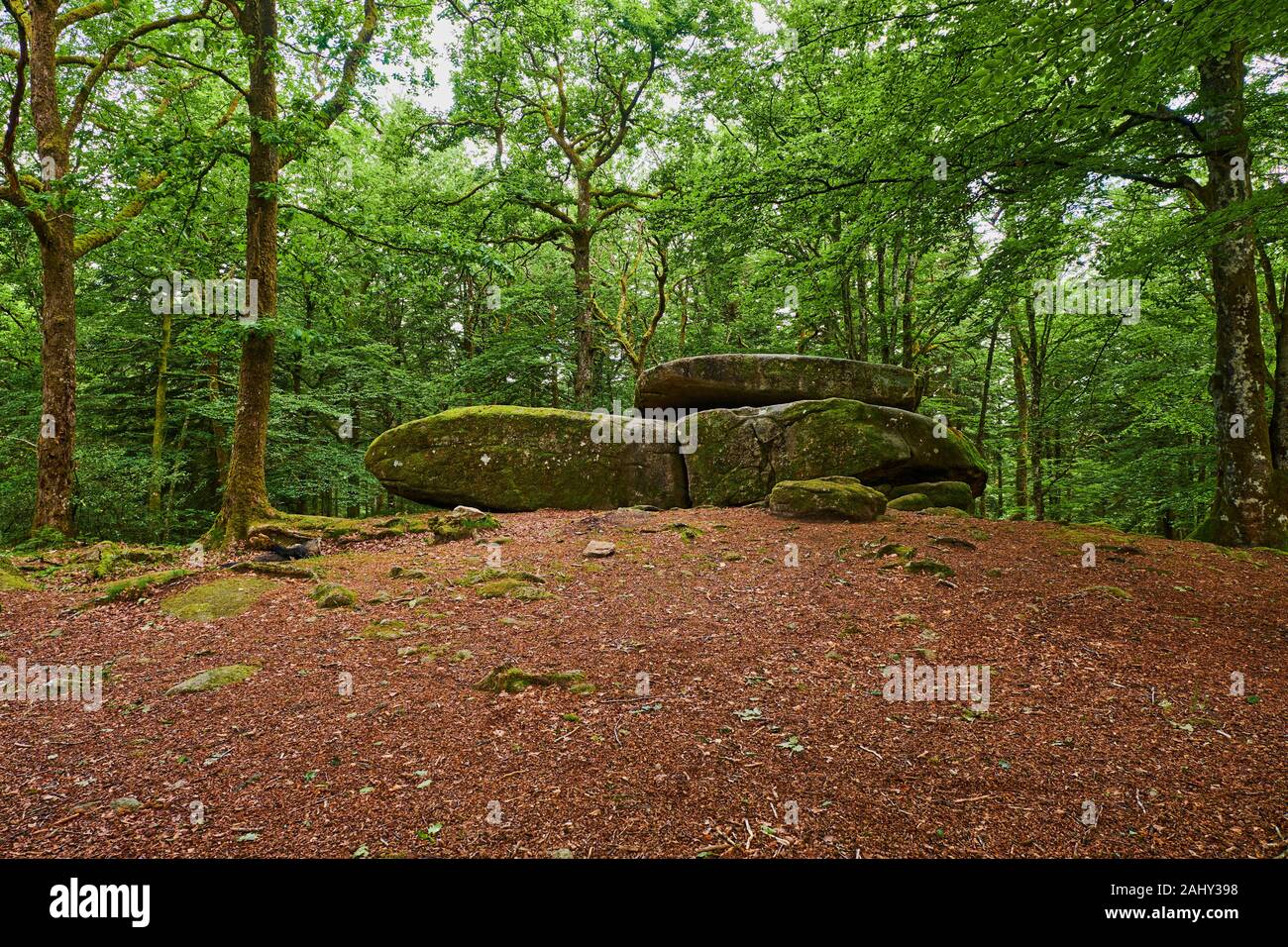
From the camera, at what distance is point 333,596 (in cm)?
575

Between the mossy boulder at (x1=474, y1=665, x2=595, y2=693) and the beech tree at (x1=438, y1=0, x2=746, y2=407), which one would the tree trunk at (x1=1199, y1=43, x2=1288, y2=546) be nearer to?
the mossy boulder at (x1=474, y1=665, x2=595, y2=693)

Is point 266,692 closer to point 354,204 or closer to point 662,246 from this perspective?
point 354,204

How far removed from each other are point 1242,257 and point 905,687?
7796 millimetres

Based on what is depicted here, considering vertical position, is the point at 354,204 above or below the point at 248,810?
above

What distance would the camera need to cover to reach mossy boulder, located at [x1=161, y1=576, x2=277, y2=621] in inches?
220

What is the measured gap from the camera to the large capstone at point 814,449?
9.93 meters

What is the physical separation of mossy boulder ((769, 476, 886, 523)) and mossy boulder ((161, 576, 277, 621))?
6.86 m

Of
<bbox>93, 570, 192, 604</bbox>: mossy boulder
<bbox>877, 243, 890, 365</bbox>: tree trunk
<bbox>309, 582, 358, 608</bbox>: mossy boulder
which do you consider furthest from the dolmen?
<bbox>309, 582, 358, 608</bbox>: mossy boulder

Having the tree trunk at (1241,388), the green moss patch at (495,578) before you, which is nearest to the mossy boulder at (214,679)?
the green moss patch at (495,578)

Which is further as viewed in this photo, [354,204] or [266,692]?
[354,204]

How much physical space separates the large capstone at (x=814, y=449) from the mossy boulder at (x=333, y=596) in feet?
21.1

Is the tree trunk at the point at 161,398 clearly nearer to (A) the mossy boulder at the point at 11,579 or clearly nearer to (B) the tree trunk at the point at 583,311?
(A) the mossy boulder at the point at 11,579

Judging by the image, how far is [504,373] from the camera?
17906 millimetres
